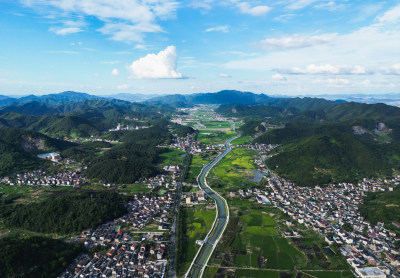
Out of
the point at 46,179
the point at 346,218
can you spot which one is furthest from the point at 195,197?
the point at 46,179

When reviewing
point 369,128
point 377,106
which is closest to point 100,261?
point 369,128

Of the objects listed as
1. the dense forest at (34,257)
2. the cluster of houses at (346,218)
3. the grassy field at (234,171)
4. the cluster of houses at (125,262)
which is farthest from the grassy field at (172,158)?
the dense forest at (34,257)

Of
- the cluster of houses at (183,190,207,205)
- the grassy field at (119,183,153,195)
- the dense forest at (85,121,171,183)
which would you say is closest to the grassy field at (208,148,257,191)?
the cluster of houses at (183,190,207,205)

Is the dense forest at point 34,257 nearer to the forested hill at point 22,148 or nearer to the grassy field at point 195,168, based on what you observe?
the grassy field at point 195,168

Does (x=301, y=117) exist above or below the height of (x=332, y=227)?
above

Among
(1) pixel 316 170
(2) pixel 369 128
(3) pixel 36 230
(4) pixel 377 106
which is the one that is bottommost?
(3) pixel 36 230

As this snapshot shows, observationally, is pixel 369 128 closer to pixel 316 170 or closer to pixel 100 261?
pixel 316 170
